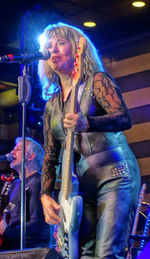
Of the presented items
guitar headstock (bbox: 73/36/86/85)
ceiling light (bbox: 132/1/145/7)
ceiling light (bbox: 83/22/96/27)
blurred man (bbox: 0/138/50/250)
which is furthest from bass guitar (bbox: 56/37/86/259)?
ceiling light (bbox: 83/22/96/27)

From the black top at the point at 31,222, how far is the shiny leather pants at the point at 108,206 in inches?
88.5

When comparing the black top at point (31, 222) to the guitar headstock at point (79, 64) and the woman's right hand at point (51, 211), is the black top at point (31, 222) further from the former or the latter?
the guitar headstock at point (79, 64)

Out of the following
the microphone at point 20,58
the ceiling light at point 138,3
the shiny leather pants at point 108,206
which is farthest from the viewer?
the ceiling light at point 138,3

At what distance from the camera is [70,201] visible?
7.12ft

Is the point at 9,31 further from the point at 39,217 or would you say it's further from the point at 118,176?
the point at 118,176

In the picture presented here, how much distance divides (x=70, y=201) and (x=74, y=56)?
0.81 meters

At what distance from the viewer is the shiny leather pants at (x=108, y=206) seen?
7.22ft

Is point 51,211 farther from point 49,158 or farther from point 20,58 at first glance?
point 20,58

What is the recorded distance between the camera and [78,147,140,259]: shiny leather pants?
2199mm

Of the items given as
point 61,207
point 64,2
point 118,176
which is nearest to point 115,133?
point 118,176

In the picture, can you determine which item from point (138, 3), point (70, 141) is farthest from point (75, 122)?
point (138, 3)

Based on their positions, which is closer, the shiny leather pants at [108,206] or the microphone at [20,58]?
the shiny leather pants at [108,206]

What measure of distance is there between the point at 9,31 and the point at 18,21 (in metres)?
0.31

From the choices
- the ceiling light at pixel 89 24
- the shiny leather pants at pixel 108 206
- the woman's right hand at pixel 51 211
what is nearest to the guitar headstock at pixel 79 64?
the shiny leather pants at pixel 108 206
